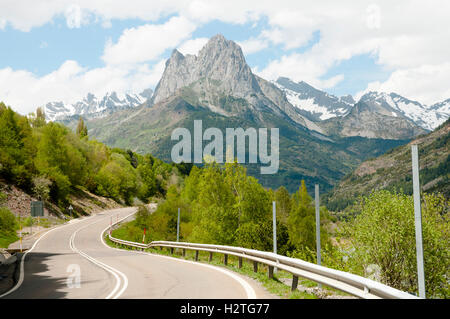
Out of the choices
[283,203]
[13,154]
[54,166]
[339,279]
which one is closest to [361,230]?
[339,279]

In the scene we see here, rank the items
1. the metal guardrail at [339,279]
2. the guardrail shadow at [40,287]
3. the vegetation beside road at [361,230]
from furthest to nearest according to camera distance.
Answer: the vegetation beside road at [361,230] → the guardrail shadow at [40,287] → the metal guardrail at [339,279]

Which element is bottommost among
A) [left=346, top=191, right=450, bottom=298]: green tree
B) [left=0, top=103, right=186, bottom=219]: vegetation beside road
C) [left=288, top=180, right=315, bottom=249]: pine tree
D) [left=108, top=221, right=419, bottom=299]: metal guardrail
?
[left=288, top=180, right=315, bottom=249]: pine tree

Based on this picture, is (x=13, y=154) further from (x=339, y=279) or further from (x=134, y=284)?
(x=339, y=279)

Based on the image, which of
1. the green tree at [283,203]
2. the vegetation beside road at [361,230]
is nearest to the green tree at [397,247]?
the vegetation beside road at [361,230]

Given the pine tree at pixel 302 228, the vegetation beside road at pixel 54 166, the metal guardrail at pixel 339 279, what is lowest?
the pine tree at pixel 302 228

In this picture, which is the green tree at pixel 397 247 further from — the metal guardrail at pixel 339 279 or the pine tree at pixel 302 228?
the pine tree at pixel 302 228

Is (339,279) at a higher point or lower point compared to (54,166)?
lower

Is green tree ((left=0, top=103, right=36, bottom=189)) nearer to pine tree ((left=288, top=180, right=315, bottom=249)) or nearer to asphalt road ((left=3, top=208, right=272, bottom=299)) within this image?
pine tree ((left=288, top=180, right=315, bottom=249))

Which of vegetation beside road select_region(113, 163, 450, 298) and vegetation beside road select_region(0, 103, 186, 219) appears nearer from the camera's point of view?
vegetation beside road select_region(113, 163, 450, 298)

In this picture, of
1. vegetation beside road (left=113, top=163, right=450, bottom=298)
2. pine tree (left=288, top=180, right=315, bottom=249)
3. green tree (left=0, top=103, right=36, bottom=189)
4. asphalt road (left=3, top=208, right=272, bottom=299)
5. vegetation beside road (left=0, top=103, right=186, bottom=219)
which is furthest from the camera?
pine tree (left=288, top=180, right=315, bottom=249)

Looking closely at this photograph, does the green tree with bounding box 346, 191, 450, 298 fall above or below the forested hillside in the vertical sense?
below

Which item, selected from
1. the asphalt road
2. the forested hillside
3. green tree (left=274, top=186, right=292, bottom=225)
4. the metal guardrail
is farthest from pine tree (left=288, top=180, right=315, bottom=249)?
the metal guardrail

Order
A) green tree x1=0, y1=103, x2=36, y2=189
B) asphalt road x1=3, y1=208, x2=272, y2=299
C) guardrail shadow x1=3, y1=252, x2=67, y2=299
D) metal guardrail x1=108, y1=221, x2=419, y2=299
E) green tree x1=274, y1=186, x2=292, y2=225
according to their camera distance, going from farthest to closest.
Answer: green tree x1=274, y1=186, x2=292, y2=225 < green tree x1=0, y1=103, x2=36, y2=189 < guardrail shadow x1=3, y1=252, x2=67, y2=299 < asphalt road x1=3, y1=208, x2=272, y2=299 < metal guardrail x1=108, y1=221, x2=419, y2=299

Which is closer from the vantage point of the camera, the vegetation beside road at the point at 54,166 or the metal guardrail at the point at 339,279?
the metal guardrail at the point at 339,279
